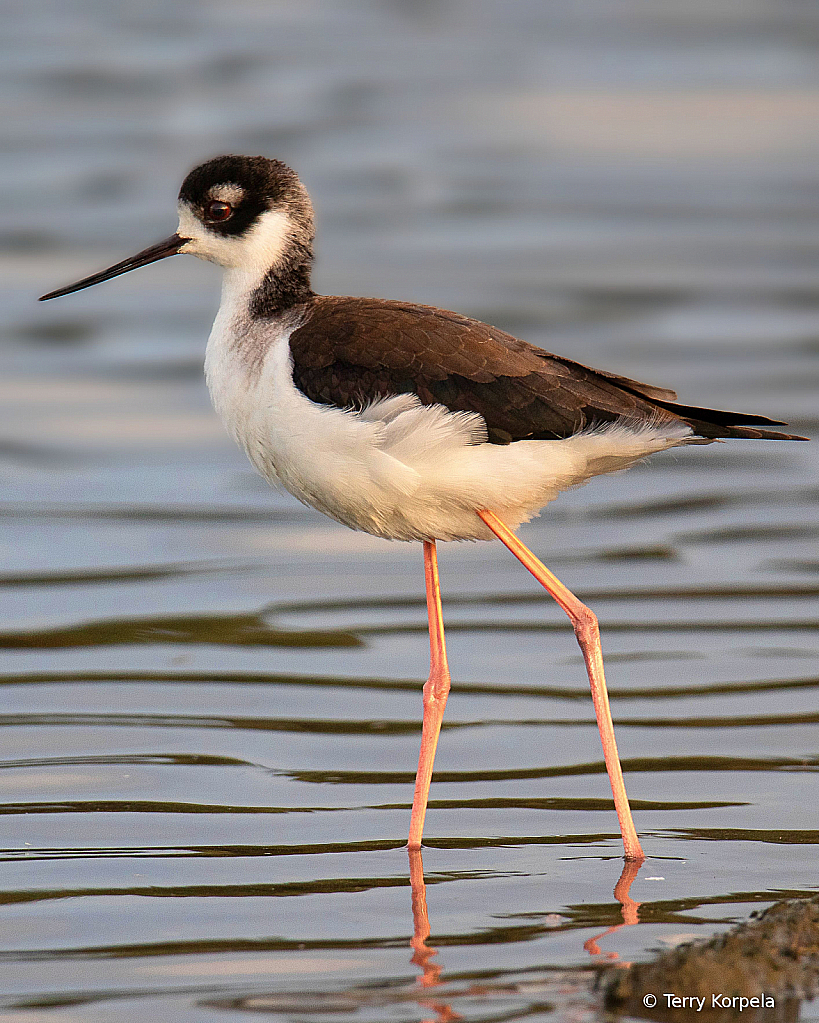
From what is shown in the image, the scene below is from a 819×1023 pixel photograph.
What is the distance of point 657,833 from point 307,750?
5.98 ft

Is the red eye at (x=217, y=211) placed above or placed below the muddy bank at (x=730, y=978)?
above

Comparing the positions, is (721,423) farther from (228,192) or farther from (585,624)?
(228,192)

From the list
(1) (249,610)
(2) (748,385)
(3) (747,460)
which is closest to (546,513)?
(3) (747,460)

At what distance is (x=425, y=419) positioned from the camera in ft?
21.8

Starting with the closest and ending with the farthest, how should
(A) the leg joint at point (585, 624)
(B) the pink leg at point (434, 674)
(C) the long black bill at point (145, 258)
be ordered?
1. (A) the leg joint at point (585, 624)
2. (B) the pink leg at point (434, 674)
3. (C) the long black bill at point (145, 258)

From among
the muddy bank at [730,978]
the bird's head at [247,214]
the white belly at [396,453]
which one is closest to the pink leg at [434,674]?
the white belly at [396,453]

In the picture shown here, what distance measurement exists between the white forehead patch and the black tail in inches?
82.3

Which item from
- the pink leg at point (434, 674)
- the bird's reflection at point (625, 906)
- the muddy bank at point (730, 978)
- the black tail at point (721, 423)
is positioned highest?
the black tail at point (721, 423)

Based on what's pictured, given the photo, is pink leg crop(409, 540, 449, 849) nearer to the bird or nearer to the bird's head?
the bird

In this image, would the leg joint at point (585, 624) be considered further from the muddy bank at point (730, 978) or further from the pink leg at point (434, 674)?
the muddy bank at point (730, 978)

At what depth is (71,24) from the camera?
102 ft

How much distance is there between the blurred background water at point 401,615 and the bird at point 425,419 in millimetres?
616

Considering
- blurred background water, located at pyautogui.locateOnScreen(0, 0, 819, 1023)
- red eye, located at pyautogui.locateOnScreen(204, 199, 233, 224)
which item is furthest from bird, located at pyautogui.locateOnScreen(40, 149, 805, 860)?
blurred background water, located at pyautogui.locateOnScreen(0, 0, 819, 1023)

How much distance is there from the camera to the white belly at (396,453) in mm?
6664
